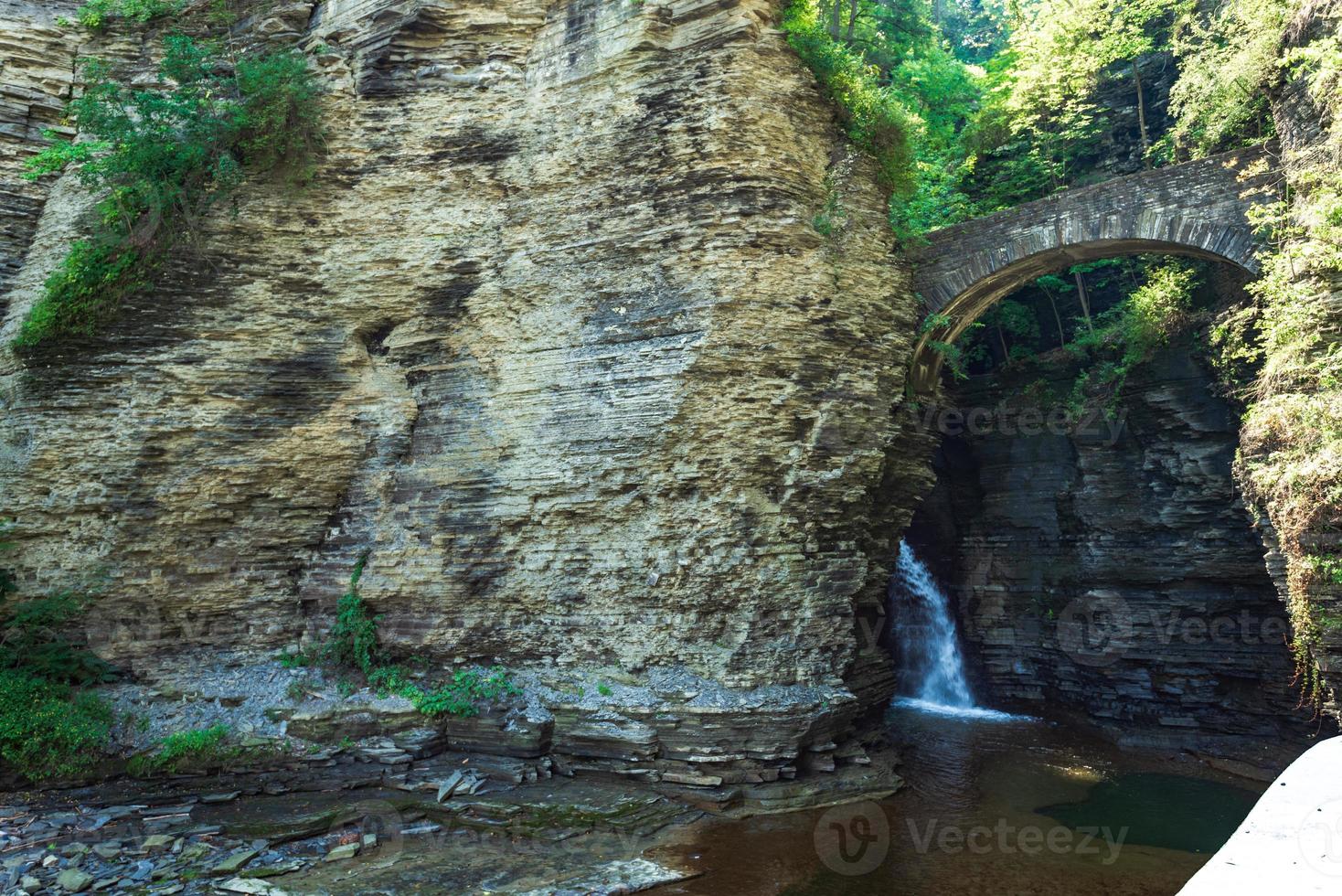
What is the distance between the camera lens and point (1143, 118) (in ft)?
56.8

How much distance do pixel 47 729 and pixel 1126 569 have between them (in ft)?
52.9

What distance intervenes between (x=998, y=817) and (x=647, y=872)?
4.49 metres

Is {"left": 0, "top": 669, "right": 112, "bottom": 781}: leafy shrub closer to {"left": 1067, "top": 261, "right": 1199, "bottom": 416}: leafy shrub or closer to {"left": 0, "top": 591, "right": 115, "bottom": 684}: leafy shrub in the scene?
{"left": 0, "top": 591, "right": 115, "bottom": 684}: leafy shrub

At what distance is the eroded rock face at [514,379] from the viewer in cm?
1153

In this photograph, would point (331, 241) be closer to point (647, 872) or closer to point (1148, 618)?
point (647, 872)

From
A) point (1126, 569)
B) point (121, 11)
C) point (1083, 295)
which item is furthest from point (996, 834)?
point (121, 11)

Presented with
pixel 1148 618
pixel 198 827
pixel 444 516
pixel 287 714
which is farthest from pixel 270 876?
pixel 1148 618

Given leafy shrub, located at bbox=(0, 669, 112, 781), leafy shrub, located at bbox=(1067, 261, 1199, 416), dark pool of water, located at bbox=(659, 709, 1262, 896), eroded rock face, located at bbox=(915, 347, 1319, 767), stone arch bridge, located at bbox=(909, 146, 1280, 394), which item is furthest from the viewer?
leafy shrub, located at bbox=(1067, 261, 1199, 416)

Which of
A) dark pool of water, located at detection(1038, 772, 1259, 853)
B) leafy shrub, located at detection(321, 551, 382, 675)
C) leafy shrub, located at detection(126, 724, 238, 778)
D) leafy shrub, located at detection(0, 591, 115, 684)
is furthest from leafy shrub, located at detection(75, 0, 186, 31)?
dark pool of water, located at detection(1038, 772, 1259, 853)

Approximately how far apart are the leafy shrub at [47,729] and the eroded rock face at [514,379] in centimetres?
103

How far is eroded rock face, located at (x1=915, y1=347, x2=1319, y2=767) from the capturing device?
1334 centimetres

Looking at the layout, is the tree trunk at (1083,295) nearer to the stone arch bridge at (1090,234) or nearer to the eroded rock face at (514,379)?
the stone arch bridge at (1090,234)

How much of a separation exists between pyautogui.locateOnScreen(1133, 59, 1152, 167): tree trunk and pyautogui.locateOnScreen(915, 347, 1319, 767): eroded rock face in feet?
17.3

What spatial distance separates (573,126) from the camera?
1248 cm
